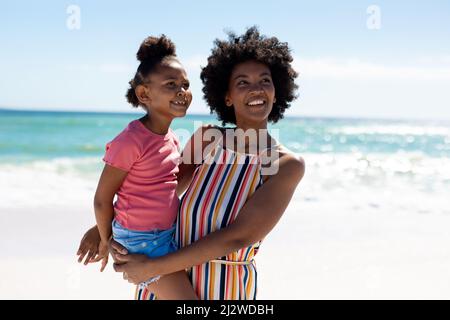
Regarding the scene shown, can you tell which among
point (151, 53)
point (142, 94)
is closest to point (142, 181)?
point (142, 94)

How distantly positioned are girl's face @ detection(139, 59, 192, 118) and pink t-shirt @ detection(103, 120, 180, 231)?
0.43 ft

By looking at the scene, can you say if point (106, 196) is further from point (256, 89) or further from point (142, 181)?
point (256, 89)

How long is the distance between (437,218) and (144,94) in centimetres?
694

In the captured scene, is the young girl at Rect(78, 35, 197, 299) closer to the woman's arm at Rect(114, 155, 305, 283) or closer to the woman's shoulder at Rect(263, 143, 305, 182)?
the woman's arm at Rect(114, 155, 305, 283)

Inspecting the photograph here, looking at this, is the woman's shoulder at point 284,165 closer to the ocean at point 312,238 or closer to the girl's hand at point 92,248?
the ocean at point 312,238

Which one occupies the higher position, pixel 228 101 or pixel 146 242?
pixel 228 101

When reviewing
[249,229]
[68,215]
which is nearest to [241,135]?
[249,229]

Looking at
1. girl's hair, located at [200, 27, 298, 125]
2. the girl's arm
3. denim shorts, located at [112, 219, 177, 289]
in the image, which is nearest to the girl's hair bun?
girl's hair, located at [200, 27, 298, 125]

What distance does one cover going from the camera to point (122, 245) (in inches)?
104

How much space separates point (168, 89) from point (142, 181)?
44 centimetres

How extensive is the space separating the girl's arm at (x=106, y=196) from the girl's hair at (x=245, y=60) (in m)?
0.76

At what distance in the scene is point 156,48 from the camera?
9.11 feet

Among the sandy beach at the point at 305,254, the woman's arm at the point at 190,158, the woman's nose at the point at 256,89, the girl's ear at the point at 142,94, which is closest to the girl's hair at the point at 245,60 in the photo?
the woman's nose at the point at 256,89
